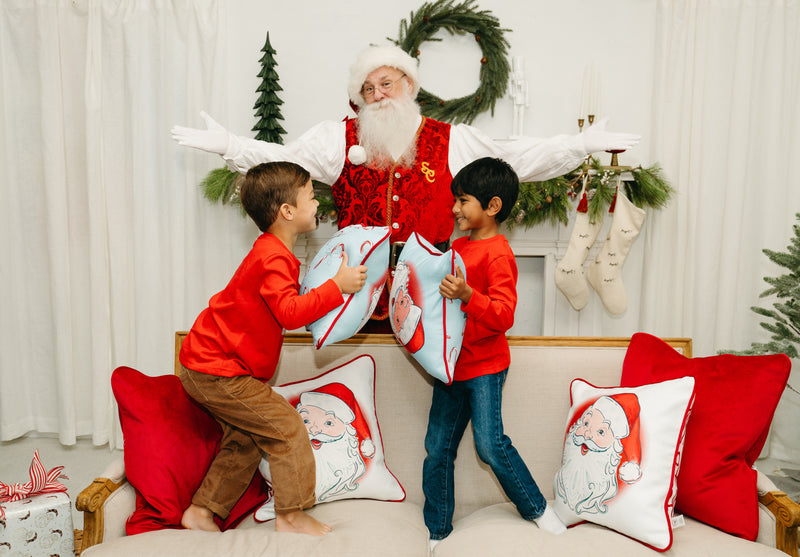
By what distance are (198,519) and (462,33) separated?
8.32 feet

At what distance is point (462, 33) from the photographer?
9.81 feet

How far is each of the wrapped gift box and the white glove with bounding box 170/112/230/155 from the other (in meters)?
1.32

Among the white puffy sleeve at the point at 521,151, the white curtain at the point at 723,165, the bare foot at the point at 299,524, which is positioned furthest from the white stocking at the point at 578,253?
the bare foot at the point at 299,524

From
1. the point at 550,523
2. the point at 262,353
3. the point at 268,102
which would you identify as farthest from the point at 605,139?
the point at 268,102

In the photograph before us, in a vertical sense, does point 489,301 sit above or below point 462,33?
below

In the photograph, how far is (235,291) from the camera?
5.18 ft

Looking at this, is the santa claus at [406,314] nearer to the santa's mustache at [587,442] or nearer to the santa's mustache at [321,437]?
the santa's mustache at [321,437]

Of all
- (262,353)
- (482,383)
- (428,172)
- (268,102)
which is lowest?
(482,383)

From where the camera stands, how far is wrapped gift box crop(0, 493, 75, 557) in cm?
143

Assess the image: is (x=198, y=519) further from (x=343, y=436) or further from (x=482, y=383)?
(x=482, y=383)

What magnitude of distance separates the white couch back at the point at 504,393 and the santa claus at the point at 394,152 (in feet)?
1.21

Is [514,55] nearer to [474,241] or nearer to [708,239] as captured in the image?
[708,239]

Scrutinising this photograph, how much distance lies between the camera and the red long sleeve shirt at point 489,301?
1599 millimetres

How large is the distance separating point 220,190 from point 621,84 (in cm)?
210
